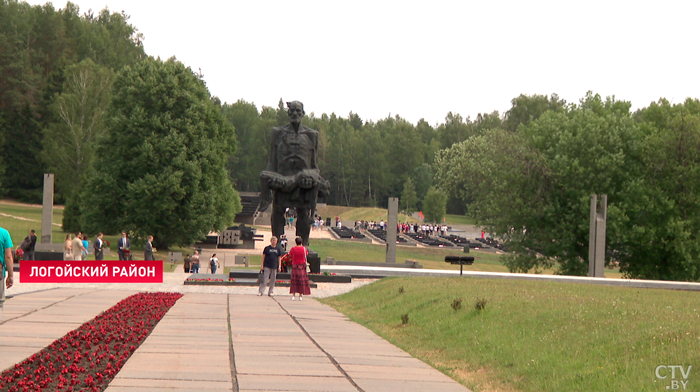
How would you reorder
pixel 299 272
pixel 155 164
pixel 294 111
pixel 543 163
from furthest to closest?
pixel 155 164, pixel 543 163, pixel 294 111, pixel 299 272

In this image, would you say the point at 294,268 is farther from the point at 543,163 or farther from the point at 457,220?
the point at 457,220

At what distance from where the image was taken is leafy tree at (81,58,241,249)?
41.0 m

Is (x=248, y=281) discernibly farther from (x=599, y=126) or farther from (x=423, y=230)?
(x=423, y=230)

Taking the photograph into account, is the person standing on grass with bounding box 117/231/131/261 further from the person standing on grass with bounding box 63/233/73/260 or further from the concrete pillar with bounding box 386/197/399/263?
the concrete pillar with bounding box 386/197/399/263

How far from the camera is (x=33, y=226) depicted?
49.9 meters

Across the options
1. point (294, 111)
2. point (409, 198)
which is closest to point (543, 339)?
point (294, 111)

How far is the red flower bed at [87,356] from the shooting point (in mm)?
6602

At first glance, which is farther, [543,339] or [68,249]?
[68,249]

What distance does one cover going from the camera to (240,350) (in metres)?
9.06

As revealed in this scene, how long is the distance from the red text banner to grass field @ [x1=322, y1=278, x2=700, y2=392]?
875 cm

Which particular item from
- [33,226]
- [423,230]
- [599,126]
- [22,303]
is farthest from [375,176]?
[22,303]

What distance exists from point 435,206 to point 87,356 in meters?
86.4

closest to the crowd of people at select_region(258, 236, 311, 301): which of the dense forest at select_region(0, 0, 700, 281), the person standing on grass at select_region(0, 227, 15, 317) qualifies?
the person standing on grass at select_region(0, 227, 15, 317)

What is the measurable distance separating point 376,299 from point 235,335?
659 cm
